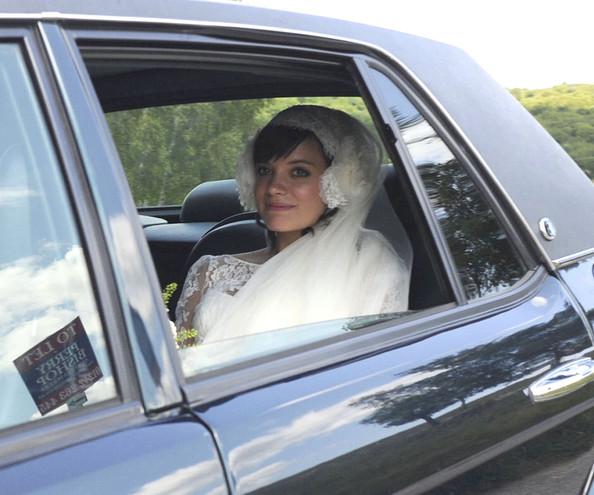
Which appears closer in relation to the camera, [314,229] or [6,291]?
[6,291]

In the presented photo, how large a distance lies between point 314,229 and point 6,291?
1472 millimetres

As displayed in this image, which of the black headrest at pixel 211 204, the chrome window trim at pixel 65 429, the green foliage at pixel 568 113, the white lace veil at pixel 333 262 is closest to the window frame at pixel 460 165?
the white lace veil at pixel 333 262

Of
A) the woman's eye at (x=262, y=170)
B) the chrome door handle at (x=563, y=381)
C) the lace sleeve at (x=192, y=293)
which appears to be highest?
the woman's eye at (x=262, y=170)

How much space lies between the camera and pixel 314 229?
2.77m

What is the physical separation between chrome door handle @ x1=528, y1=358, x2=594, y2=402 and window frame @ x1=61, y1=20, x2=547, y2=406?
0.16m

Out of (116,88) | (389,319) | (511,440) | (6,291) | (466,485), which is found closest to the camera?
(6,291)

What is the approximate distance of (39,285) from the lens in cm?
139

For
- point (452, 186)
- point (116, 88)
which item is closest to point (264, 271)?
point (116, 88)

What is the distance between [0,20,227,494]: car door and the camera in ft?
4.19

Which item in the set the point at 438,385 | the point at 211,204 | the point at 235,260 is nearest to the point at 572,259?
the point at 438,385

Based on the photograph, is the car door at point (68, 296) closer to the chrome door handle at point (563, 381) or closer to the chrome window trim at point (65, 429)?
the chrome window trim at point (65, 429)

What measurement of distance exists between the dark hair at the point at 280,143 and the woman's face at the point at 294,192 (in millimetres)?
13

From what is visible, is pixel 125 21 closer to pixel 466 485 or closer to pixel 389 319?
pixel 389 319

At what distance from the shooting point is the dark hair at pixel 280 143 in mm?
2775
